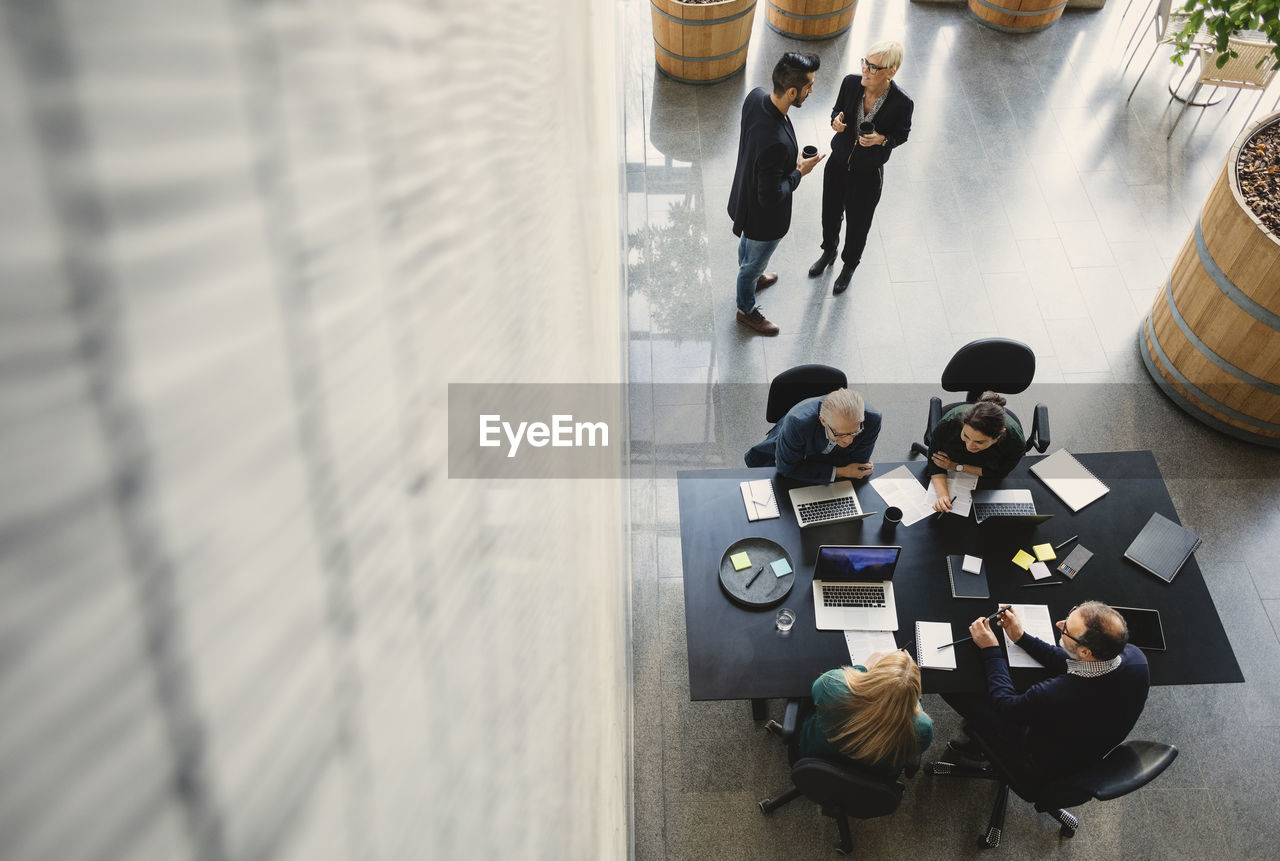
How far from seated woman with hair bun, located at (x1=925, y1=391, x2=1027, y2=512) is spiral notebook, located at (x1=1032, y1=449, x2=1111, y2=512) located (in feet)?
0.51

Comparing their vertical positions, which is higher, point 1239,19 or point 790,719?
point 1239,19

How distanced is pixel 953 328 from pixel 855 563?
254 cm

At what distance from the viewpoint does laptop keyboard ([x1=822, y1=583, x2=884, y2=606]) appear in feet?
12.3

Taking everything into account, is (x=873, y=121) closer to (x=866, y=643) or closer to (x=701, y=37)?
(x=701, y=37)

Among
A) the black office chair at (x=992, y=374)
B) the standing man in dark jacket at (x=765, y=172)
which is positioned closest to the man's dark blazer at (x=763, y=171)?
the standing man in dark jacket at (x=765, y=172)

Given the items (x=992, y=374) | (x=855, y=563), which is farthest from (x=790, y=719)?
(x=992, y=374)

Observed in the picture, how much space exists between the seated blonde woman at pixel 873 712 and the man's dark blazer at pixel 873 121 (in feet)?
10.7

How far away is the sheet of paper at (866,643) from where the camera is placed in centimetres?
362

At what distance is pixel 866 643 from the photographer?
12.0ft

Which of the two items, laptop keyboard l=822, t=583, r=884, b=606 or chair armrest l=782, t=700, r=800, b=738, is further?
laptop keyboard l=822, t=583, r=884, b=606

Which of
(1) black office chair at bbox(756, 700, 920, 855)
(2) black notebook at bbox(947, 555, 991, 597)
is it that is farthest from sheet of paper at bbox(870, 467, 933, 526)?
(1) black office chair at bbox(756, 700, 920, 855)

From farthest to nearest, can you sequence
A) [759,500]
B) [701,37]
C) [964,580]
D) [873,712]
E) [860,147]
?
[701,37]
[860,147]
[759,500]
[964,580]
[873,712]

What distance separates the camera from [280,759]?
0.17m

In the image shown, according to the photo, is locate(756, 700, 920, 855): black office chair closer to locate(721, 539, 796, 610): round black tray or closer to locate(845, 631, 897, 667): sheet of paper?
locate(845, 631, 897, 667): sheet of paper
